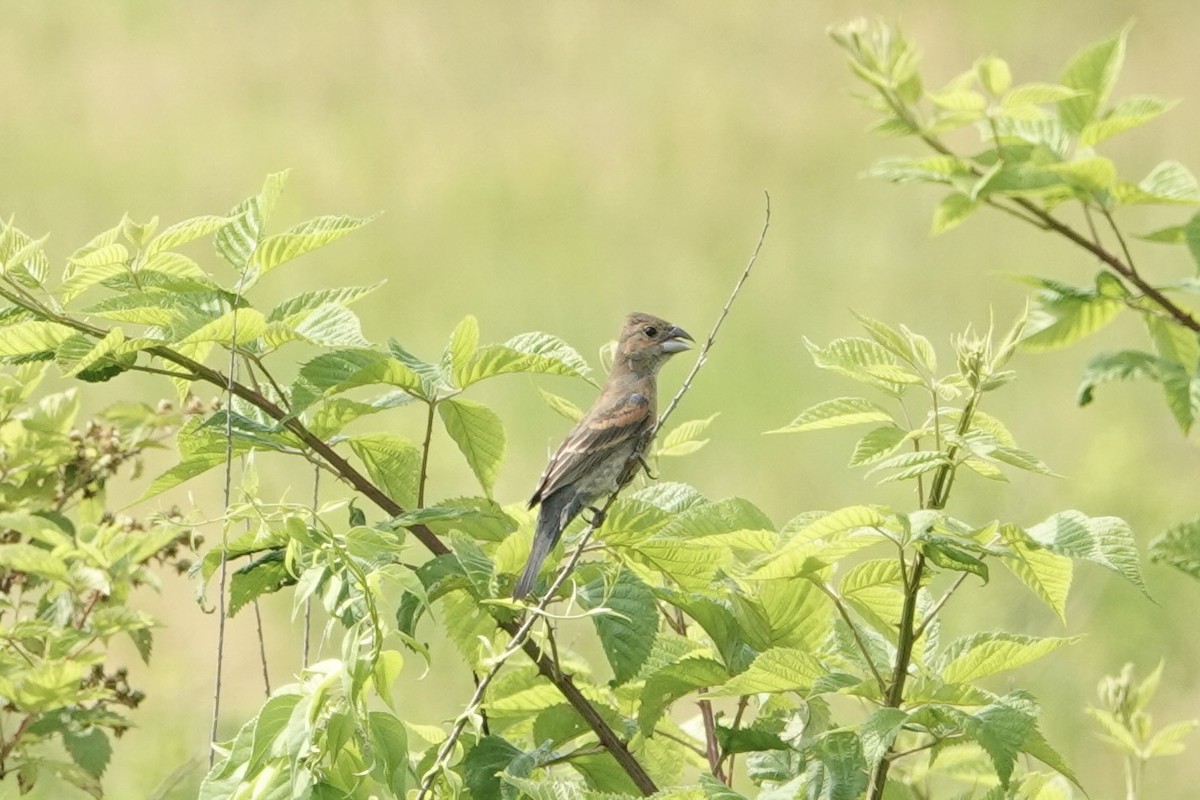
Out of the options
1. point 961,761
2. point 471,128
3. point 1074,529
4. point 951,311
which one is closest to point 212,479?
point 951,311

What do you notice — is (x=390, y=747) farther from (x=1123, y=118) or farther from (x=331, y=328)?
(x=1123, y=118)

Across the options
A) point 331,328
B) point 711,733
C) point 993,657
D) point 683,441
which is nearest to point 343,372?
point 331,328

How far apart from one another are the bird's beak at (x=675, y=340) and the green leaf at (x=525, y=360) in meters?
2.63

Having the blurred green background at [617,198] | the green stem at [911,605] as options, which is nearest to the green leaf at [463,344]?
the green stem at [911,605]

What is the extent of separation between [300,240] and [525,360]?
0.41 meters

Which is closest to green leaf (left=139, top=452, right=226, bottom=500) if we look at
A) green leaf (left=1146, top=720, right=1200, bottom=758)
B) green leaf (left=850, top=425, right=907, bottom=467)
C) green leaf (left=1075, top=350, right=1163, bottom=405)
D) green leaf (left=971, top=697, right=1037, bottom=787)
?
green leaf (left=850, top=425, right=907, bottom=467)

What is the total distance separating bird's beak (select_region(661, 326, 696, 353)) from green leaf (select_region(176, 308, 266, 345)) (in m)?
2.94

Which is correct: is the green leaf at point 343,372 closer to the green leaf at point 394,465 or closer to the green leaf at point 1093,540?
the green leaf at point 394,465

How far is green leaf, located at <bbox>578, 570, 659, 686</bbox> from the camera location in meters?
2.41

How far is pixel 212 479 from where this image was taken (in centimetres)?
987

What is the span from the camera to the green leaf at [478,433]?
8.96 ft

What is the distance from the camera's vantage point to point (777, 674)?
89.2 inches

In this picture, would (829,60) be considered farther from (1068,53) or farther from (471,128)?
(471,128)

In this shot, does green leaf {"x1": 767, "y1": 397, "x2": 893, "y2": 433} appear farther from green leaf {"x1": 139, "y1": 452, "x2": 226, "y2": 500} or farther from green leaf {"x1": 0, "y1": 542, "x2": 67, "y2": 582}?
green leaf {"x1": 0, "y1": 542, "x2": 67, "y2": 582}
